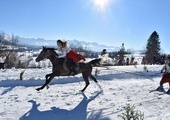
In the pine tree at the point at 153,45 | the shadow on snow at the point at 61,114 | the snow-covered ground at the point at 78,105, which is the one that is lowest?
the shadow on snow at the point at 61,114

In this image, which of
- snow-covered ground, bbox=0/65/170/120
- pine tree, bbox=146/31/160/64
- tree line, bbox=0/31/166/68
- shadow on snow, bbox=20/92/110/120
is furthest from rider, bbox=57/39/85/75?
pine tree, bbox=146/31/160/64

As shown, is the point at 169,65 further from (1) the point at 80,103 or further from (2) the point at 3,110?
(2) the point at 3,110

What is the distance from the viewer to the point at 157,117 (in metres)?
7.53

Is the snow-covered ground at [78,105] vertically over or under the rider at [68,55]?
under

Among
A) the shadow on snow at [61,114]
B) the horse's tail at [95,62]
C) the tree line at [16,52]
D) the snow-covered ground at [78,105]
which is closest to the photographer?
the shadow on snow at [61,114]

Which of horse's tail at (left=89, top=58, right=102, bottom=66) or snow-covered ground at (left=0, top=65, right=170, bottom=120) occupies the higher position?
horse's tail at (left=89, top=58, right=102, bottom=66)

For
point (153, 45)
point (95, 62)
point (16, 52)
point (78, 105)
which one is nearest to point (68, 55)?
point (95, 62)

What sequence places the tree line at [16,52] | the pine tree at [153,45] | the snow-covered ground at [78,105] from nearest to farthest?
the snow-covered ground at [78,105] < the tree line at [16,52] < the pine tree at [153,45]

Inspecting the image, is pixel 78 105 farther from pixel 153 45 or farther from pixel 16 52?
pixel 153 45

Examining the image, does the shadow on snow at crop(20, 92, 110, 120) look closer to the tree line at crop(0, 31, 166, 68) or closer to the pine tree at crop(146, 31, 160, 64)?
the tree line at crop(0, 31, 166, 68)

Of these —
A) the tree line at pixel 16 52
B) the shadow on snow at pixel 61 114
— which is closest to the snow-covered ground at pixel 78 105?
the shadow on snow at pixel 61 114

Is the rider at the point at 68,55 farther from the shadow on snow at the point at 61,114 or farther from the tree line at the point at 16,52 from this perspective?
the tree line at the point at 16,52

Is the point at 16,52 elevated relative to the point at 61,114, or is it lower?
elevated

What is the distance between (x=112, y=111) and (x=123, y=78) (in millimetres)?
10515
